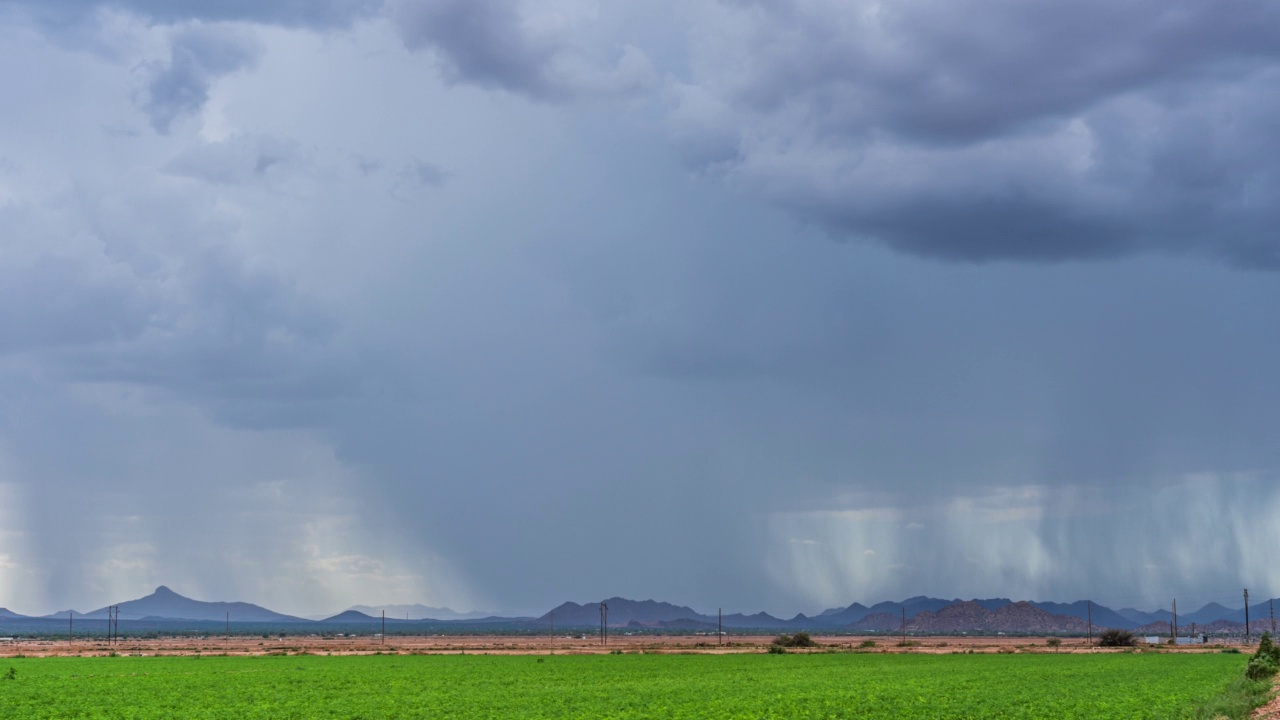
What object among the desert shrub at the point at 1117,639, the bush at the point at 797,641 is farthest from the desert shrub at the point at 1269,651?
the desert shrub at the point at 1117,639

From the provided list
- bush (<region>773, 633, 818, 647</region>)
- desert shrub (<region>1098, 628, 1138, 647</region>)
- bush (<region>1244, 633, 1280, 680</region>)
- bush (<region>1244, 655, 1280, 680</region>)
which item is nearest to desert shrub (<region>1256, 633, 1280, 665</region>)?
bush (<region>1244, 633, 1280, 680</region>)

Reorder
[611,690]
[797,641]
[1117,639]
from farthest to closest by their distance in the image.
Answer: [1117,639], [797,641], [611,690]

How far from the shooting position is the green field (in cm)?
4591

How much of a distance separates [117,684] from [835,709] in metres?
42.0

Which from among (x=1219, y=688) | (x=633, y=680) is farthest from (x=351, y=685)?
(x=1219, y=688)

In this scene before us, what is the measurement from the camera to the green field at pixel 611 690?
45906 millimetres

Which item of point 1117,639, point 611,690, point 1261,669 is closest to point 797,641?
point 1117,639

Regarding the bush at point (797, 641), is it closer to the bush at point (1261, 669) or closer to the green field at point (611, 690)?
the green field at point (611, 690)

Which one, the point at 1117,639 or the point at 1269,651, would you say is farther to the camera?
the point at 1117,639

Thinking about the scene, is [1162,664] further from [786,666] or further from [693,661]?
[693,661]

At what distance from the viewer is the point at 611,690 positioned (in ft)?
192

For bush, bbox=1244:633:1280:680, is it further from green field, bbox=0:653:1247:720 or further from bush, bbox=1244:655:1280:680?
green field, bbox=0:653:1247:720

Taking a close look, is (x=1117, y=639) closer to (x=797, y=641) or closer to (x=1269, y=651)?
(x=797, y=641)

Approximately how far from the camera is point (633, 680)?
225 ft
